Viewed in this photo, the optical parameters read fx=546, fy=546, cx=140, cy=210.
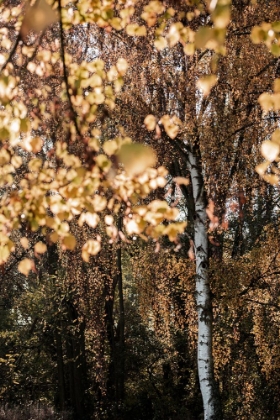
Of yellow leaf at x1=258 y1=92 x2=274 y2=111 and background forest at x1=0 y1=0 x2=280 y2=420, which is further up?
background forest at x1=0 y1=0 x2=280 y2=420

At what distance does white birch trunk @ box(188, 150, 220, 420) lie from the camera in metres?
6.88

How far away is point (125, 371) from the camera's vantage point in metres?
12.4

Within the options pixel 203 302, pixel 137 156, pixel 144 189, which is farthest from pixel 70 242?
pixel 203 302

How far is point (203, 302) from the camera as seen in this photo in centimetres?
703

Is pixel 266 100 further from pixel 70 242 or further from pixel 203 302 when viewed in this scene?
pixel 203 302

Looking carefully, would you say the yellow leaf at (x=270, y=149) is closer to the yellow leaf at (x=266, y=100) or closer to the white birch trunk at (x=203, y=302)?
the yellow leaf at (x=266, y=100)

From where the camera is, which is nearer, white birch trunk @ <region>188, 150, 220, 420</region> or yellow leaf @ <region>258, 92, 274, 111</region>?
yellow leaf @ <region>258, 92, 274, 111</region>

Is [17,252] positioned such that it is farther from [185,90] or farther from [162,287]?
[185,90]

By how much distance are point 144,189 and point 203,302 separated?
16.4 ft

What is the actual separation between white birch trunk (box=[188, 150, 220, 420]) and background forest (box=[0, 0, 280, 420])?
2 cm

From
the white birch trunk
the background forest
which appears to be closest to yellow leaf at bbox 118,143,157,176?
the background forest

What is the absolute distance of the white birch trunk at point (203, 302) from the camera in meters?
6.88

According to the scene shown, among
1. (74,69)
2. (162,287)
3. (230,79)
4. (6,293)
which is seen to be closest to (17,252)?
(6,293)

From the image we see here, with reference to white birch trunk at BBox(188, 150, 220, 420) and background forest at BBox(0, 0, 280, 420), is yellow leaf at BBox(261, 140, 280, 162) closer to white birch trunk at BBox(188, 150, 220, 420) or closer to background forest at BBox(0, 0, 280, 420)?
background forest at BBox(0, 0, 280, 420)
